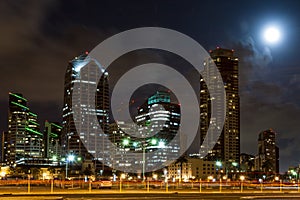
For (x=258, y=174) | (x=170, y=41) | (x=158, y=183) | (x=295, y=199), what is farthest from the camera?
(x=258, y=174)

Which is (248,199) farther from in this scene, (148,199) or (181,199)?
(148,199)

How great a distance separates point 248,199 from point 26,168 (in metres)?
167

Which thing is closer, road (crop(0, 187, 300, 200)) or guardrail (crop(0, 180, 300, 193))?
road (crop(0, 187, 300, 200))

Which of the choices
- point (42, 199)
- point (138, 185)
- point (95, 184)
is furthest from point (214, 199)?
point (138, 185)

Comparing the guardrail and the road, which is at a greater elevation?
the road

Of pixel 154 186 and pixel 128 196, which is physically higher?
pixel 128 196

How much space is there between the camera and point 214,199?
93.7ft

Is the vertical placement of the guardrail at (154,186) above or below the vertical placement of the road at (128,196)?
below

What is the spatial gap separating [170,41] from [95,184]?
16970 millimetres

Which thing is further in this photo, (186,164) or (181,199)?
(186,164)

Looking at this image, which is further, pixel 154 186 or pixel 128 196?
pixel 154 186

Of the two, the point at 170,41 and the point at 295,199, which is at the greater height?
the point at 170,41

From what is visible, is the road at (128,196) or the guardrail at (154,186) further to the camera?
the guardrail at (154,186)

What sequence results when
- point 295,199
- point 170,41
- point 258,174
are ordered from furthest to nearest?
1. point 258,174
2. point 170,41
3. point 295,199
